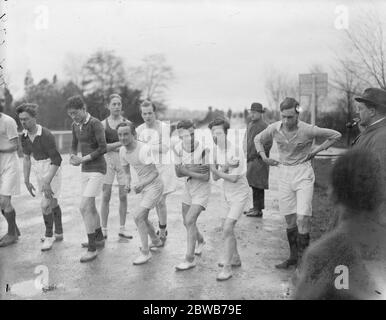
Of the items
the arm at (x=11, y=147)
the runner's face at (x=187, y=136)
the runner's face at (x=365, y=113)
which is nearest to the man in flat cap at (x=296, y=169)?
the runner's face at (x=365, y=113)

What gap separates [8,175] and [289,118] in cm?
294

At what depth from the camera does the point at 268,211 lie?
17.6 feet

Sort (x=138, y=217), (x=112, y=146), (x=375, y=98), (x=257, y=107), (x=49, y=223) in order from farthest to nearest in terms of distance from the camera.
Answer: (x=257, y=107), (x=112, y=146), (x=49, y=223), (x=138, y=217), (x=375, y=98)

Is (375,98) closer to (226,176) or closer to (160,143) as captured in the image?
(226,176)

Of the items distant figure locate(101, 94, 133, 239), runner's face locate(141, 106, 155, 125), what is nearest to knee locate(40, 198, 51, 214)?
distant figure locate(101, 94, 133, 239)

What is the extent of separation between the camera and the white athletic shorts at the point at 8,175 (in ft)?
13.8

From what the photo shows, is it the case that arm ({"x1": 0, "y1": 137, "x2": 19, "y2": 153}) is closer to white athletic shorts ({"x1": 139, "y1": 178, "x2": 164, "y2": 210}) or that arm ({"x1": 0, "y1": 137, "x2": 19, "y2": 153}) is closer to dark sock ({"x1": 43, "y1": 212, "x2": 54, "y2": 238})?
dark sock ({"x1": 43, "y1": 212, "x2": 54, "y2": 238})

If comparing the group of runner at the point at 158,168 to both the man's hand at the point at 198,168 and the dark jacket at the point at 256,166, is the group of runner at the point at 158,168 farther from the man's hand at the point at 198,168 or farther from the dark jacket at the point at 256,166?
the dark jacket at the point at 256,166

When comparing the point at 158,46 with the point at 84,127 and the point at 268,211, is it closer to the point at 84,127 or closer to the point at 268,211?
the point at 84,127

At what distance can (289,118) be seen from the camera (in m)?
3.54

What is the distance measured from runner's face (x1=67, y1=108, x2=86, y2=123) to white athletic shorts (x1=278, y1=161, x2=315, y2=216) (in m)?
1.98

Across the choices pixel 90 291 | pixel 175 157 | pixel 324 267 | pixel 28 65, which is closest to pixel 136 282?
pixel 90 291

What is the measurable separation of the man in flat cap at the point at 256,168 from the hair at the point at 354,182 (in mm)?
3348

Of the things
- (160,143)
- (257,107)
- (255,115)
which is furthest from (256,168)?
(160,143)
